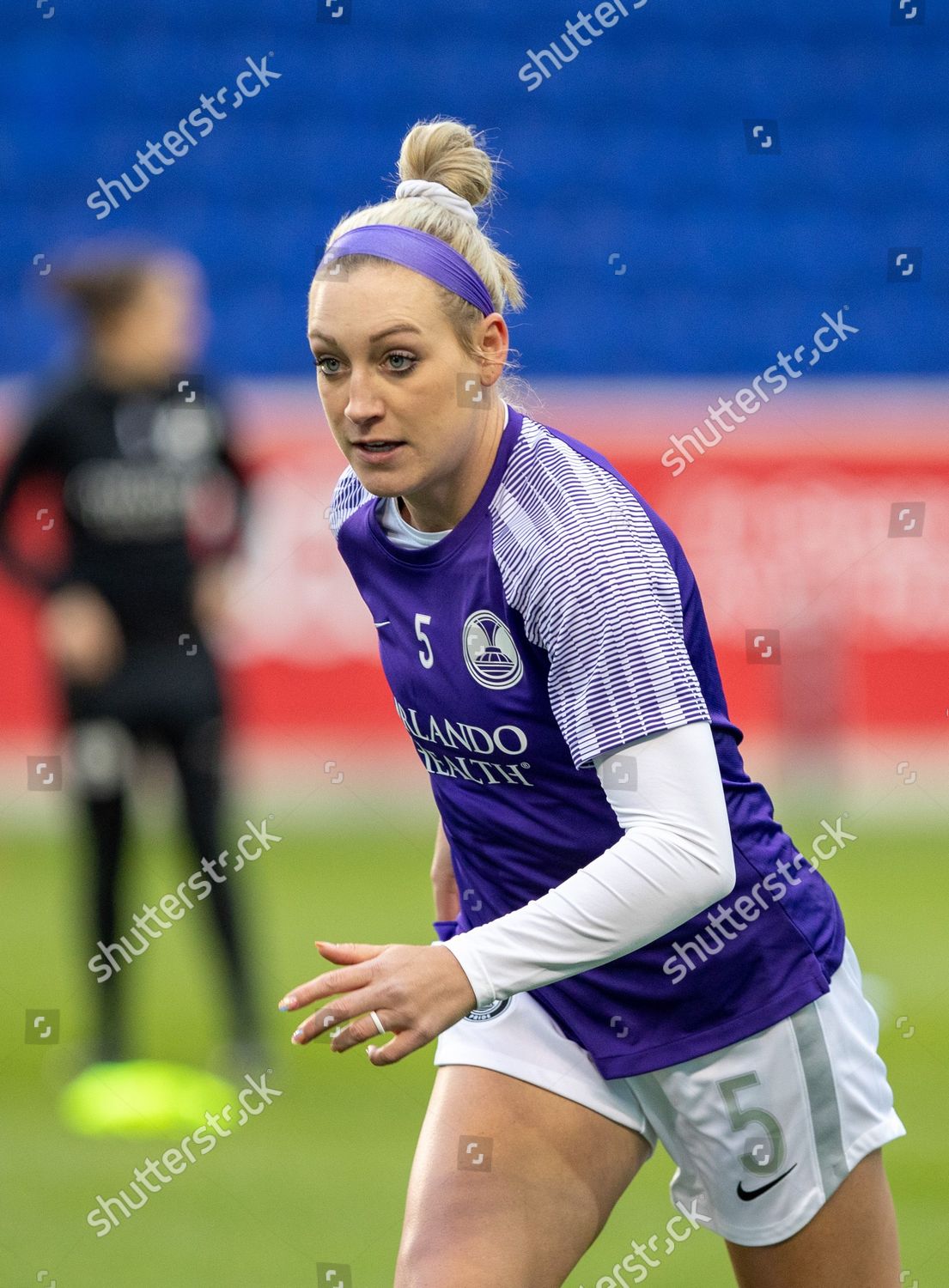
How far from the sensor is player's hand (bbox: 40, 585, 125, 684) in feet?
18.6

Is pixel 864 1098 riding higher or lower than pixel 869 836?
higher

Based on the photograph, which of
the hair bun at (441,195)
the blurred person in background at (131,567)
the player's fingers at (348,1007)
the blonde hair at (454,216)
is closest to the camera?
the player's fingers at (348,1007)

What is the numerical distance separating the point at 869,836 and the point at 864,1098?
653cm

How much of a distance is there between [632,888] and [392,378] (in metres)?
0.74

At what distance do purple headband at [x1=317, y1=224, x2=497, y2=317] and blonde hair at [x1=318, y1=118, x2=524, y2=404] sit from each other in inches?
0.5

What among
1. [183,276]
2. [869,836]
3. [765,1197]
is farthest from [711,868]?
[869,836]

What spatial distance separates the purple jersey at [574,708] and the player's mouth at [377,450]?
14cm

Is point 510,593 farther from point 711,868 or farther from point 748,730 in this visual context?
point 748,730

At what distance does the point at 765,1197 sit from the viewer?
8.54 feet

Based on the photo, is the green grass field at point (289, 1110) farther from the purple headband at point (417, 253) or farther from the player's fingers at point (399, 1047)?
the purple headband at point (417, 253)

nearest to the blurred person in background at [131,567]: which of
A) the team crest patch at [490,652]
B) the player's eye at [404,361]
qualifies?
the team crest patch at [490,652]

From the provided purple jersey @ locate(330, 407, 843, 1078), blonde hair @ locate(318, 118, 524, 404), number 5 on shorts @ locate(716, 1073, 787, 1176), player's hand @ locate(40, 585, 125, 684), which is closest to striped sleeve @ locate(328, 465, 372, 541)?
purple jersey @ locate(330, 407, 843, 1078)

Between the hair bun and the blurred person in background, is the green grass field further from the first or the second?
the hair bun

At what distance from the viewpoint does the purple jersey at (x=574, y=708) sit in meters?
2.30
